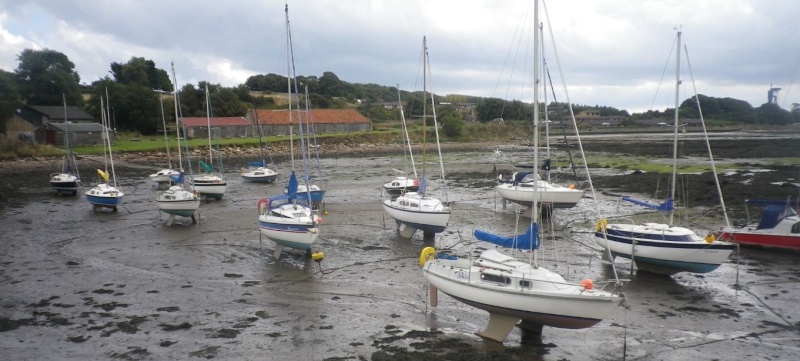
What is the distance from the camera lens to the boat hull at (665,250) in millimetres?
18969

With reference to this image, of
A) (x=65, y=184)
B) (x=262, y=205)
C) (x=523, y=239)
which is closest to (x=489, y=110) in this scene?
(x=65, y=184)

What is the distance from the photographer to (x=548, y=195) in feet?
102

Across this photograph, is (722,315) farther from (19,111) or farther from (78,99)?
(78,99)

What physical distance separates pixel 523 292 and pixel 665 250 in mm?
8407

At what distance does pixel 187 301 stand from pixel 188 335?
3234 millimetres

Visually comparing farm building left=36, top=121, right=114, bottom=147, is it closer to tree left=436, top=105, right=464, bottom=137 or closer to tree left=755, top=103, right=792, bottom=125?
tree left=436, top=105, right=464, bottom=137

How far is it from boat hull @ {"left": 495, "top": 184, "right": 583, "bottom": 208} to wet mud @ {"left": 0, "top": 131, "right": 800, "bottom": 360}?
1.19 m

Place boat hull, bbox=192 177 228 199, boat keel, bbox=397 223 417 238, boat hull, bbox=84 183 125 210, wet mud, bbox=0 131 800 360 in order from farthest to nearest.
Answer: boat hull, bbox=192 177 228 199
boat hull, bbox=84 183 125 210
boat keel, bbox=397 223 417 238
wet mud, bbox=0 131 800 360

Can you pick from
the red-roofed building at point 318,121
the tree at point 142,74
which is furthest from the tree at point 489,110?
the tree at point 142,74

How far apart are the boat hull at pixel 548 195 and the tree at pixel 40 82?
85.5 meters

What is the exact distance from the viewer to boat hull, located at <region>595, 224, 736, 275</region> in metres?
19.0

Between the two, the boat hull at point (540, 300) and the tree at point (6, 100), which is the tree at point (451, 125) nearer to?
the tree at point (6, 100)

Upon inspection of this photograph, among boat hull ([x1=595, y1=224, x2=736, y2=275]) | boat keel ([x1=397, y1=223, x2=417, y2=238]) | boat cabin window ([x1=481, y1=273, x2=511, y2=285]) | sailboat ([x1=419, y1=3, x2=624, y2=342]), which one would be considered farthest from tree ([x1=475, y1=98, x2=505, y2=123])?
boat cabin window ([x1=481, y1=273, x2=511, y2=285])

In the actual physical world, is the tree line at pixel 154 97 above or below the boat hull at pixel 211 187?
above
